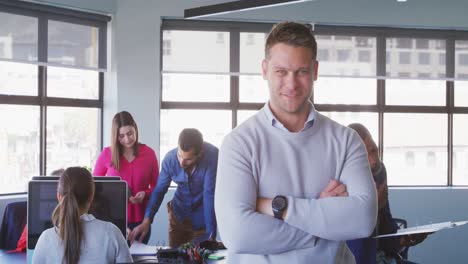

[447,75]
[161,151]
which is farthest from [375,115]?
[161,151]

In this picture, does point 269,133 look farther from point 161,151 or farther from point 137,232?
point 161,151

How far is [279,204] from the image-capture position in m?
1.56

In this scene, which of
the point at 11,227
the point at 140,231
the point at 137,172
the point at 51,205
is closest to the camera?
the point at 51,205

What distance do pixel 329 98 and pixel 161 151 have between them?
2028 millimetres

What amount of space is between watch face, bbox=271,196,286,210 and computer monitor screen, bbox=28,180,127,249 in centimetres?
155

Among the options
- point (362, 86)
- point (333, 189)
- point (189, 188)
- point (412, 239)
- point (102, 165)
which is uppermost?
point (362, 86)

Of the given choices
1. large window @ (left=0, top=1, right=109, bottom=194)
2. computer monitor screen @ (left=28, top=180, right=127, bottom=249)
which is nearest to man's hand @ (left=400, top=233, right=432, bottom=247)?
computer monitor screen @ (left=28, top=180, right=127, bottom=249)

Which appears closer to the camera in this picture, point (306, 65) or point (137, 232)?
point (306, 65)

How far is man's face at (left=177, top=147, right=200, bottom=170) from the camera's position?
151 inches

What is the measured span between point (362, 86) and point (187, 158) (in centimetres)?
331

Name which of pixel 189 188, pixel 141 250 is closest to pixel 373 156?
pixel 189 188

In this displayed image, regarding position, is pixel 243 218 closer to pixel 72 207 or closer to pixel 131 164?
pixel 72 207

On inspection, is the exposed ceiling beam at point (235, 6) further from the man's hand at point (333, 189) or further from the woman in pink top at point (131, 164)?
the man's hand at point (333, 189)

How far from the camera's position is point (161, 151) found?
6207mm
